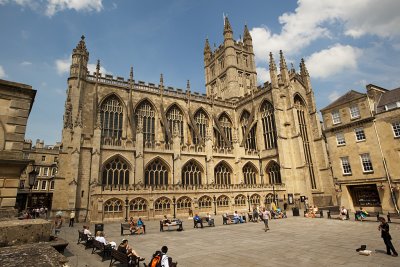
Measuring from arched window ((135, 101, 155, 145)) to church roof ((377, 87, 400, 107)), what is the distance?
25572 millimetres

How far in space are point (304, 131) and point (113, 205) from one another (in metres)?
27.6

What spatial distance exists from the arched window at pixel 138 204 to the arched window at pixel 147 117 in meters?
10.3

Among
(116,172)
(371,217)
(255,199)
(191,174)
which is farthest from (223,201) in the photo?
(371,217)

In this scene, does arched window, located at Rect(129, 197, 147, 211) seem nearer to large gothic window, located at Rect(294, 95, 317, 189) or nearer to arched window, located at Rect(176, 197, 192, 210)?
arched window, located at Rect(176, 197, 192, 210)

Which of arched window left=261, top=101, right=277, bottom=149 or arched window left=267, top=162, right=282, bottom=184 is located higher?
arched window left=261, top=101, right=277, bottom=149

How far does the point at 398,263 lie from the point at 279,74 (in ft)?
104

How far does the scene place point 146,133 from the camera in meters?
32.2

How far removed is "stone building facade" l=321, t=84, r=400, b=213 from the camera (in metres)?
20.3

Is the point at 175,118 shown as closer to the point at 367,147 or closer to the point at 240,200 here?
the point at 240,200

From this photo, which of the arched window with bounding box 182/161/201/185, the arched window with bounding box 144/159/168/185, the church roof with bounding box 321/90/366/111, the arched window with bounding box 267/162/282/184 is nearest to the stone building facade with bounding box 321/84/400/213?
the church roof with bounding box 321/90/366/111

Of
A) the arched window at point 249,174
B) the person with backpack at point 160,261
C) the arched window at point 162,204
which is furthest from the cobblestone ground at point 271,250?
the arched window at point 249,174

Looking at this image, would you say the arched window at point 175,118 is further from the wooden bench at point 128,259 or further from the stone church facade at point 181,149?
the wooden bench at point 128,259

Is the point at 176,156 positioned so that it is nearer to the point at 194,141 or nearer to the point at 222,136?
the point at 194,141

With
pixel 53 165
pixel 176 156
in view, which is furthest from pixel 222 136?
pixel 53 165
